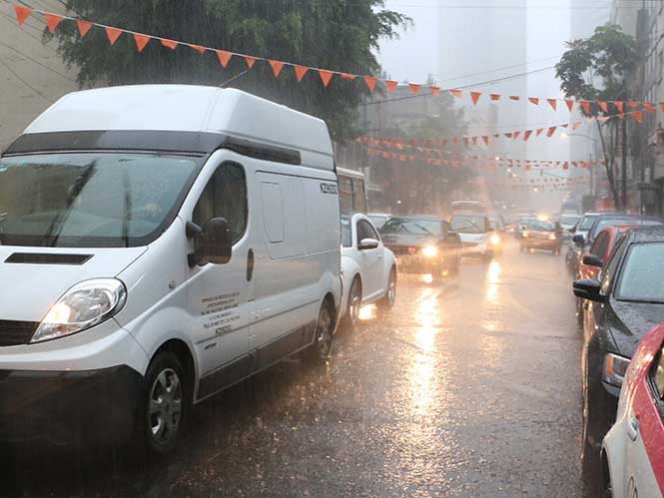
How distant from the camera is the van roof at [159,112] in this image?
5465 millimetres

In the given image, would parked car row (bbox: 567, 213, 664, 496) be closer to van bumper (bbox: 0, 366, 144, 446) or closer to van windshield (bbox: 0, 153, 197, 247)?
van bumper (bbox: 0, 366, 144, 446)

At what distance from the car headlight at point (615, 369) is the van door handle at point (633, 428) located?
134 centimetres

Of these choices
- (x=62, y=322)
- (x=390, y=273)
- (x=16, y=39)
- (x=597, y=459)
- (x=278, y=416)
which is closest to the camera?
(x=62, y=322)

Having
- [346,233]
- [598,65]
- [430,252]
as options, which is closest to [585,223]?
[430,252]

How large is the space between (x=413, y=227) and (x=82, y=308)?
14.8m

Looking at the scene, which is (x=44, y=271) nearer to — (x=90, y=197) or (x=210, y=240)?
(x=90, y=197)

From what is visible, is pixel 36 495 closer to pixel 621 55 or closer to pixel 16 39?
pixel 16 39

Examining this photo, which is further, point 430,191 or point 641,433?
point 430,191

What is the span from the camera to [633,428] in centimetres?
276

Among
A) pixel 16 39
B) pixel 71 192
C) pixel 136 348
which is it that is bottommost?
pixel 136 348

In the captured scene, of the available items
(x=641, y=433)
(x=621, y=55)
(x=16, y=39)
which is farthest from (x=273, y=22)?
(x=621, y=55)

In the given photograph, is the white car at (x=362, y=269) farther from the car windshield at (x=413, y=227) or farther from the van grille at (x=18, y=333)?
the car windshield at (x=413, y=227)

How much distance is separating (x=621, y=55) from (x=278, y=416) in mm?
34426

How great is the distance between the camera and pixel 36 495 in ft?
13.7
